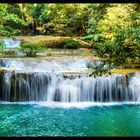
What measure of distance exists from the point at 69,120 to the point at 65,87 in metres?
4.03

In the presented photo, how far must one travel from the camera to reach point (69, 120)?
406 inches

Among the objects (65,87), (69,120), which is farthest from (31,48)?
(69,120)

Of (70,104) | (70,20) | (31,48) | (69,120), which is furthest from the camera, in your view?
(70,20)

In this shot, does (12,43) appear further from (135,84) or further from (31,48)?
(135,84)

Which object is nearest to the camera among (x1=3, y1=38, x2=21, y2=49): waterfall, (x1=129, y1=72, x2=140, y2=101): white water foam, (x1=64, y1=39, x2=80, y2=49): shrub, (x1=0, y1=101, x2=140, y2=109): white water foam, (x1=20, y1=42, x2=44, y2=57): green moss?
(x1=0, y1=101, x2=140, y2=109): white water foam

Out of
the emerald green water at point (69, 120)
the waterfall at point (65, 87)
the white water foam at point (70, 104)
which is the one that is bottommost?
the white water foam at point (70, 104)

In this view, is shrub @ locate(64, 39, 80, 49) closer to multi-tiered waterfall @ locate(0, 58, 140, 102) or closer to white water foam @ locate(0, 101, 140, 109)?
multi-tiered waterfall @ locate(0, 58, 140, 102)

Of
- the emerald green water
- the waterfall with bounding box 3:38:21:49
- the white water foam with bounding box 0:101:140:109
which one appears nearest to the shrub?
the waterfall with bounding box 3:38:21:49

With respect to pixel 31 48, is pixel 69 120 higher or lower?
lower

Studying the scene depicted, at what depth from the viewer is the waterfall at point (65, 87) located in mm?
13945

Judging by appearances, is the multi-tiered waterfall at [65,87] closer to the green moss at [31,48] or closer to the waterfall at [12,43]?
the green moss at [31,48]

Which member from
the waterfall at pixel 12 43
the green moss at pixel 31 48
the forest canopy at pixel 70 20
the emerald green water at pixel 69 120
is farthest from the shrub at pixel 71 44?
the emerald green water at pixel 69 120

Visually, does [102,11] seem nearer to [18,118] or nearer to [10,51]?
[10,51]

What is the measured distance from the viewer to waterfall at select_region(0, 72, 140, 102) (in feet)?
45.8
